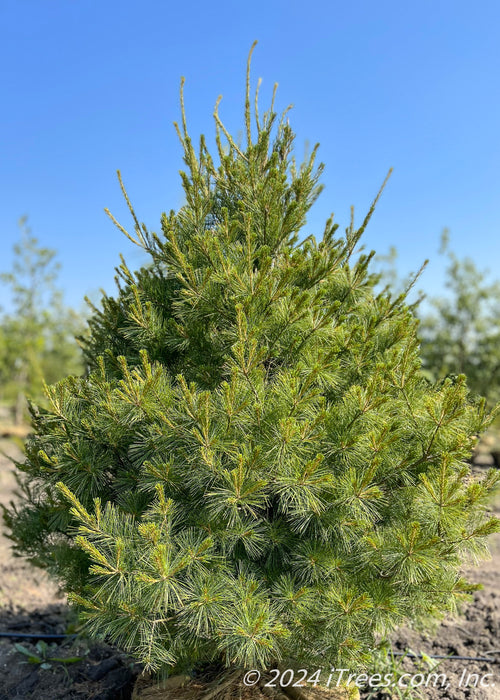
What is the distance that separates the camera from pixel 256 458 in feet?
7.30

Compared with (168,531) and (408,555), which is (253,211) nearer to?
(168,531)

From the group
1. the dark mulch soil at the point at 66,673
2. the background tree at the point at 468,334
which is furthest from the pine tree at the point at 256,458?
the background tree at the point at 468,334

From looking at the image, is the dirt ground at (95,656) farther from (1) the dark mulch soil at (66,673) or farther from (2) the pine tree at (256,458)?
(2) the pine tree at (256,458)

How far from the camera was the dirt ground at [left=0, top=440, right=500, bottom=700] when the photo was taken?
3.49 meters

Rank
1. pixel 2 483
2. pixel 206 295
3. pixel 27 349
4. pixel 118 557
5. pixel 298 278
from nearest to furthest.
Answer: pixel 118 557 < pixel 206 295 < pixel 298 278 < pixel 2 483 < pixel 27 349

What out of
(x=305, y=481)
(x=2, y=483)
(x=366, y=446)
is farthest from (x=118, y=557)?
(x=2, y=483)

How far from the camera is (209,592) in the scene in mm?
2268

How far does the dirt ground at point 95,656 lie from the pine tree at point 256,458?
1.10 m

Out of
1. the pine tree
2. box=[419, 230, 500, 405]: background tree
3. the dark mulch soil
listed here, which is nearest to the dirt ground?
the dark mulch soil

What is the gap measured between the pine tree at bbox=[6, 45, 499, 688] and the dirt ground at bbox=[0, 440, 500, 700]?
1102mm

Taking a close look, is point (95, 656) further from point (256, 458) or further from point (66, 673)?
point (256, 458)

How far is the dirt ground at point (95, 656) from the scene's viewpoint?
3486 mm

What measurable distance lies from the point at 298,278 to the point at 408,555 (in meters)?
1.47

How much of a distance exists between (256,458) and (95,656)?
2839mm
